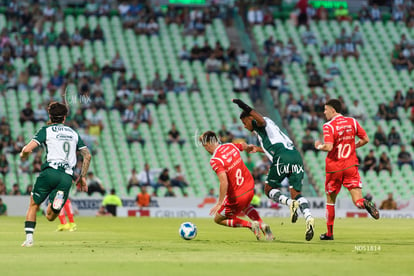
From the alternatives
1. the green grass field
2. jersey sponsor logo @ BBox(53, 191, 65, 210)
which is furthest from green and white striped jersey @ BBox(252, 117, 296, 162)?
jersey sponsor logo @ BBox(53, 191, 65, 210)

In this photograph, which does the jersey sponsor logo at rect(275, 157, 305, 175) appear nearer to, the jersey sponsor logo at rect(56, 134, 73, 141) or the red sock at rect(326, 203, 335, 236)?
the red sock at rect(326, 203, 335, 236)

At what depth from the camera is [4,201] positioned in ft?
115

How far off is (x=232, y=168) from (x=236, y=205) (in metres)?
0.77

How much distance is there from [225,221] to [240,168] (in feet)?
3.56

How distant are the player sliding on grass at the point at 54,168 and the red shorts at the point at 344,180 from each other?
16.2 ft

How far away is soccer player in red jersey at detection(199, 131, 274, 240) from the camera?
55.7ft

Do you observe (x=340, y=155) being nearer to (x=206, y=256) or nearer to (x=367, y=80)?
(x=206, y=256)

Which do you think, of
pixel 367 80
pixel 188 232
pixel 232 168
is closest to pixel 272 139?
pixel 232 168

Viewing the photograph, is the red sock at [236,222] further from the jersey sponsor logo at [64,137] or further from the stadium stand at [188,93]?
the stadium stand at [188,93]

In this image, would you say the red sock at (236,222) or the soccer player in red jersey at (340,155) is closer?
the red sock at (236,222)

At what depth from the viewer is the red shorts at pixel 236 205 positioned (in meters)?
17.4

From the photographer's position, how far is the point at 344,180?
1784 cm

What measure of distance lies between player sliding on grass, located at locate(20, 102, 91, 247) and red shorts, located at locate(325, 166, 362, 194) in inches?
194

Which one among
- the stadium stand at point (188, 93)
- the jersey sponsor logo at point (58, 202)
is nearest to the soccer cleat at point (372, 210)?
the jersey sponsor logo at point (58, 202)
